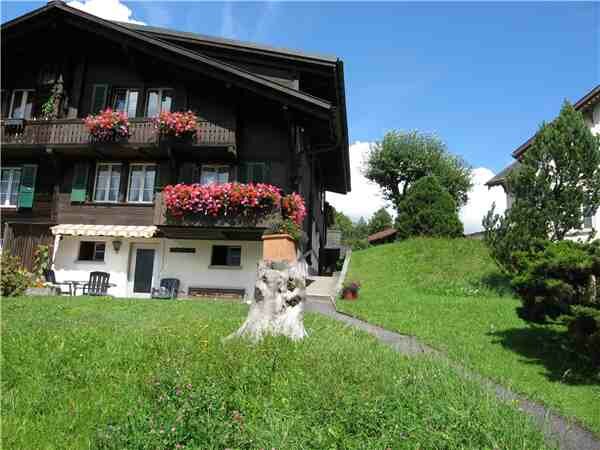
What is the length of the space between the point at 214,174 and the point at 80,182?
18.3 ft

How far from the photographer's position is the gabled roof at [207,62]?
16.9 m

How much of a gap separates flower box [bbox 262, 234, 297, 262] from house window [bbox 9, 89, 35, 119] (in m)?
16.9

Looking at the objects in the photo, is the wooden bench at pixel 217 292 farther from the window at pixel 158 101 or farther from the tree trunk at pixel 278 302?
the tree trunk at pixel 278 302

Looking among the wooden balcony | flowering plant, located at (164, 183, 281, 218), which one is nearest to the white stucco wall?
the wooden balcony

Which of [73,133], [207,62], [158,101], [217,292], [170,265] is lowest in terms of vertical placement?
[217,292]

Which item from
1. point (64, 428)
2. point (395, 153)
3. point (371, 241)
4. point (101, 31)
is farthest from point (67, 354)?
point (395, 153)

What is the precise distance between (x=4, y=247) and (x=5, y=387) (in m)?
15.6

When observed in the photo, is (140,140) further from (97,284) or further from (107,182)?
(97,284)

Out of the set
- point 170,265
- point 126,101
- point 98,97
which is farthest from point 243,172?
point 98,97

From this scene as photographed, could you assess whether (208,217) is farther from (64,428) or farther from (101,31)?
(64,428)

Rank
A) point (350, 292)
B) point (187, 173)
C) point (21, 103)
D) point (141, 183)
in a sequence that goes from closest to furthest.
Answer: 1. point (350, 292)
2. point (187, 173)
3. point (141, 183)
4. point (21, 103)

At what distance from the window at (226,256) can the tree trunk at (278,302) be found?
10.1 meters

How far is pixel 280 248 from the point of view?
27.9 ft

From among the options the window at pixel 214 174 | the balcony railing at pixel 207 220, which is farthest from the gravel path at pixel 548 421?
the window at pixel 214 174
